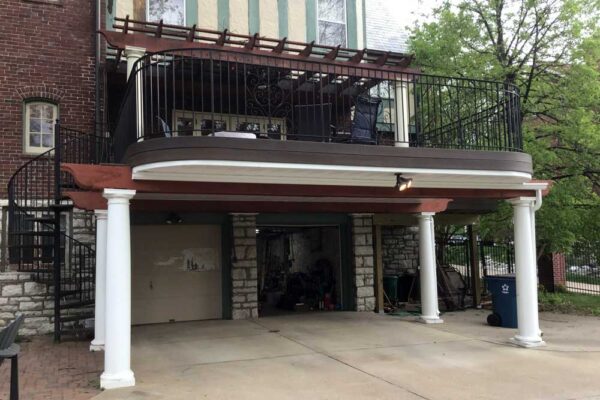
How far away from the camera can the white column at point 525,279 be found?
8570 millimetres

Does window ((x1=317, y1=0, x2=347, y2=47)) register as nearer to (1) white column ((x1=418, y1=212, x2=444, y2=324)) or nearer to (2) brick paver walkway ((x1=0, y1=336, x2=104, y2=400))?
(1) white column ((x1=418, y1=212, x2=444, y2=324))

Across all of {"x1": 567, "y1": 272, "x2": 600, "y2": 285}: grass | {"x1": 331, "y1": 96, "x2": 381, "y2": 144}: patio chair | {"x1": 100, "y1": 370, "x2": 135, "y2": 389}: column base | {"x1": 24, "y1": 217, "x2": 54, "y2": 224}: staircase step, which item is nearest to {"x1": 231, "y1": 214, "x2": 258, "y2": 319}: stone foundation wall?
{"x1": 24, "y1": 217, "x2": 54, "y2": 224}: staircase step

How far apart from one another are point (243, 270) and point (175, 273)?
1.47 m

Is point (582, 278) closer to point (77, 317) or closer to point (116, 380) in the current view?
point (77, 317)

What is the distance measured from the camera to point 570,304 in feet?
46.1

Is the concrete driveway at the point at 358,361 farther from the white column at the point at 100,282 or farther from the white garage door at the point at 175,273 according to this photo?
the white column at the point at 100,282

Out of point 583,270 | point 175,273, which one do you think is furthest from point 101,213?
point 583,270

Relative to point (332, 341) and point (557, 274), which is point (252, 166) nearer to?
point (332, 341)

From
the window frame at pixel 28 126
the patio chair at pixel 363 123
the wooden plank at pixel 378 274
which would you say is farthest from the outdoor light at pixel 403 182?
the window frame at pixel 28 126

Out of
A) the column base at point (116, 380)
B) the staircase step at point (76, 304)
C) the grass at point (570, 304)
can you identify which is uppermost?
the staircase step at point (76, 304)

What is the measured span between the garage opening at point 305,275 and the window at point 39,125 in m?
5.19

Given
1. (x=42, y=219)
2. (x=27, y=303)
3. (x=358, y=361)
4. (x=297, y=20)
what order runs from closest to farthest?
1. (x=358, y=361)
2. (x=42, y=219)
3. (x=27, y=303)
4. (x=297, y=20)

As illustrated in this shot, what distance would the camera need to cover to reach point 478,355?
26.0 ft

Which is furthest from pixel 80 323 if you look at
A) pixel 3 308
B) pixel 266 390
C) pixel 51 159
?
pixel 266 390
